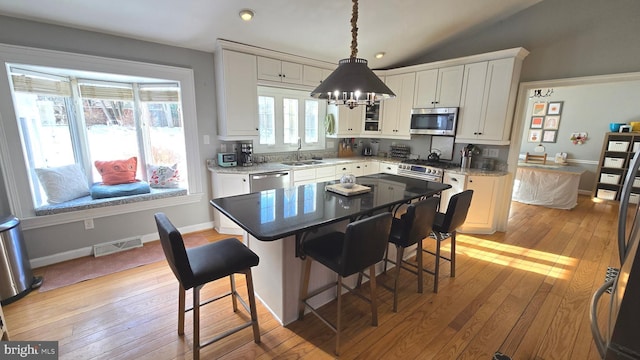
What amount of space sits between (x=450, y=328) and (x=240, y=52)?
3.66m

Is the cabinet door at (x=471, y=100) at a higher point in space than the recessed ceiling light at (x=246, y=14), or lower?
lower

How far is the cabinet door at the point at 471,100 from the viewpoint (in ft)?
12.1

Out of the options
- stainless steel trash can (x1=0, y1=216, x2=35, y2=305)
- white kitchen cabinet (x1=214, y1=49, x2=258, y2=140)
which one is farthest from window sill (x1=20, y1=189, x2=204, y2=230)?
white kitchen cabinet (x1=214, y1=49, x2=258, y2=140)

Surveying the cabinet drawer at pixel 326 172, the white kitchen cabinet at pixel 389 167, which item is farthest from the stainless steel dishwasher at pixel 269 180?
the white kitchen cabinet at pixel 389 167

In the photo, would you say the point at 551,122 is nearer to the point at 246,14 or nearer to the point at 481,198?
the point at 481,198

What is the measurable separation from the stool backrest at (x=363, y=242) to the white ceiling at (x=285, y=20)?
2.44 meters

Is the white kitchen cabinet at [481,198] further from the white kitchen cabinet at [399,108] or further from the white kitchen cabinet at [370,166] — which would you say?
the white kitchen cabinet at [370,166]

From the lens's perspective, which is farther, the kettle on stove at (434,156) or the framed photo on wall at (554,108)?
the framed photo on wall at (554,108)

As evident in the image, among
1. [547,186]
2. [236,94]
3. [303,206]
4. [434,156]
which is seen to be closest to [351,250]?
[303,206]

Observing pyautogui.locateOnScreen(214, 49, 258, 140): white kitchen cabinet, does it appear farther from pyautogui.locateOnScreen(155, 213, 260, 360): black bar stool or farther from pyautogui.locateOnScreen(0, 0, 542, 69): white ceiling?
pyautogui.locateOnScreen(155, 213, 260, 360): black bar stool

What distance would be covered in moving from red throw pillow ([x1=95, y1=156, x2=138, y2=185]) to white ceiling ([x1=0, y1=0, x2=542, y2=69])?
5.05 feet

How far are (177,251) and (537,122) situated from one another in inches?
322

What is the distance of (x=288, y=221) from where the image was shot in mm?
1672

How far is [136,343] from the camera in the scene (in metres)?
1.85
